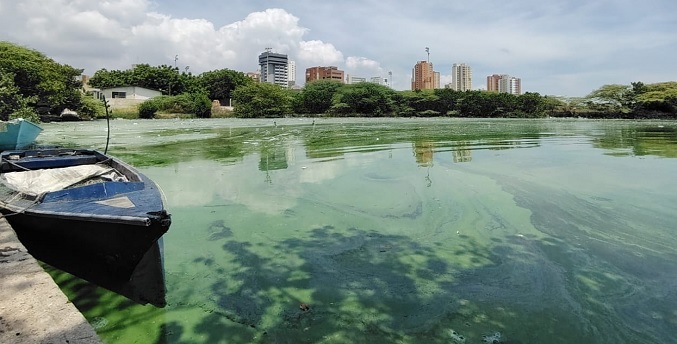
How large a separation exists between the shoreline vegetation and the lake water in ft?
114

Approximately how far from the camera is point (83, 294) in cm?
354

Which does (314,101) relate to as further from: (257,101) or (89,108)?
(89,108)

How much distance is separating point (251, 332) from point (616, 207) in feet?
17.4

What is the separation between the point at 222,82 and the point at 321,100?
13.0 meters

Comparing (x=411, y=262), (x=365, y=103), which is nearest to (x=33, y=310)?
(x=411, y=262)

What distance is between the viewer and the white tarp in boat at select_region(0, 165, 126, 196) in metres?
5.06

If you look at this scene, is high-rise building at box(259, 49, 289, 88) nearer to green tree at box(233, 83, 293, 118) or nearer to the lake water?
green tree at box(233, 83, 293, 118)

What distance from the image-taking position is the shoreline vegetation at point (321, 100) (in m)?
38.7

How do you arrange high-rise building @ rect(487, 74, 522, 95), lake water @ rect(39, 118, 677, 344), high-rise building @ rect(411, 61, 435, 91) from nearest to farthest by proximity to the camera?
1. lake water @ rect(39, 118, 677, 344)
2. high-rise building @ rect(411, 61, 435, 91)
3. high-rise building @ rect(487, 74, 522, 95)

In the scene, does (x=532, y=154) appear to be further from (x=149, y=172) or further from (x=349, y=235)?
(x=149, y=172)

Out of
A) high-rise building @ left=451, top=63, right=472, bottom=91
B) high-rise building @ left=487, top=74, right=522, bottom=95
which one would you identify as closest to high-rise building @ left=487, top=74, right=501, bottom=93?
high-rise building @ left=487, top=74, right=522, bottom=95

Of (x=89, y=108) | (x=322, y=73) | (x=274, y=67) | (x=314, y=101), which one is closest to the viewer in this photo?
(x=89, y=108)

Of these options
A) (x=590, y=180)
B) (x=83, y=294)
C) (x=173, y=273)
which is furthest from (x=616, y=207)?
(x=83, y=294)

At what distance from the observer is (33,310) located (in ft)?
7.90
